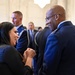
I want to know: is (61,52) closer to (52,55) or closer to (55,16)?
(52,55)

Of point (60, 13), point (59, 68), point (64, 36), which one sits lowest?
point (59, 68)

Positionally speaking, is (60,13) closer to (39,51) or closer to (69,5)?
(39,51)

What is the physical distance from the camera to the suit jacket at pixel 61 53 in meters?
2.19

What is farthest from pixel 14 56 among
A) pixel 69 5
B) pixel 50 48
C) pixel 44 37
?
pixel 69 5

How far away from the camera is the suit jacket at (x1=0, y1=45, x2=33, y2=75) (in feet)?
6.14

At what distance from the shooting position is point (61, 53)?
2.21 m

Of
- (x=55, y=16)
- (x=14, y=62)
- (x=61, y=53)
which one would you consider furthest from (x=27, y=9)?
(x=14, y=62)

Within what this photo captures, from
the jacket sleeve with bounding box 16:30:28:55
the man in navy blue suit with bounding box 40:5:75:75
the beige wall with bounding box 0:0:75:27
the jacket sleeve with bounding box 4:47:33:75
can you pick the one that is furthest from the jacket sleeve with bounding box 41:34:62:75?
the beige wall with bounding box 0:0:75:27

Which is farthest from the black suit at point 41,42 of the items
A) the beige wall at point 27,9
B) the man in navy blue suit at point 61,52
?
the beige wall at point 27,9

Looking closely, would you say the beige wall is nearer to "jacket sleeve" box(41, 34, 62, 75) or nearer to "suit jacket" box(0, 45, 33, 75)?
"jacket sleeve" box(41, 34, 62, 75)

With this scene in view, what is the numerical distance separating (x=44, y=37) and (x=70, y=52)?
758mm

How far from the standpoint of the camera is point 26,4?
10.2 m

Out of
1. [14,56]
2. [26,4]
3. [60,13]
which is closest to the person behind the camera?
[14,56]

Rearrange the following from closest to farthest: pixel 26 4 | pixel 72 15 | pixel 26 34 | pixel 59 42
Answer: pixel 59 42 < pixel 26 34 < pixel 72 15 < pixel 26 4
